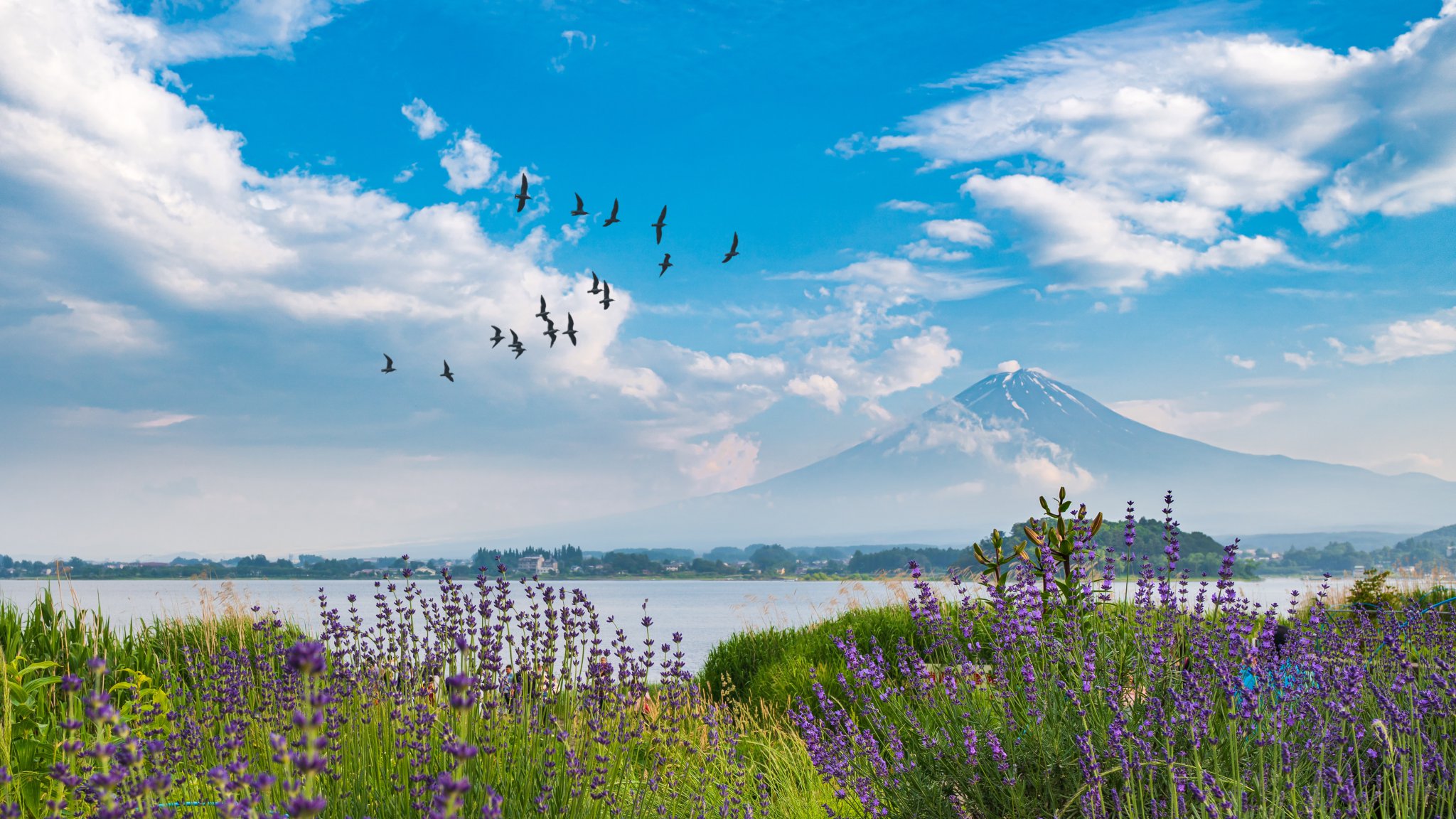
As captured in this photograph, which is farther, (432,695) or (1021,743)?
(432,695)

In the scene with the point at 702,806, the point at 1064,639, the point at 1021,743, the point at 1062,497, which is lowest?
the point at 702,806

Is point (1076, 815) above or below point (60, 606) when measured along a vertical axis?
below

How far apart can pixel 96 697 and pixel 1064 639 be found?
388 cm

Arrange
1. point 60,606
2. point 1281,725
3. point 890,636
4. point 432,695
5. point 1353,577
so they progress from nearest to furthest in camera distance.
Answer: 1. point 1281,725
2. point 432,695
3. point 60,606
4. point 890,636
5. point 1353,577

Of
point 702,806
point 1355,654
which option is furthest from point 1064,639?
point 702,806

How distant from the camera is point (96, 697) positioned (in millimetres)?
1522

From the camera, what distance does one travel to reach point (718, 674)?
10602 millimetres

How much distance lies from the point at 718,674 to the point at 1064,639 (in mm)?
6857

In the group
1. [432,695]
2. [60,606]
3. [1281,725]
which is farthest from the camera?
[60,606]

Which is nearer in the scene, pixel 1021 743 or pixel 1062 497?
pixel 1021 743

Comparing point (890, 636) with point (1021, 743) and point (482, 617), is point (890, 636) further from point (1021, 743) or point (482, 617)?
point (482, 617)

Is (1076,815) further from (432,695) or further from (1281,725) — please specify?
(432,695)

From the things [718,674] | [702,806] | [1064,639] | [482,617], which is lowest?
[718,674]

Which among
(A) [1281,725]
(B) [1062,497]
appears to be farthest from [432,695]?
(B) [1062,497]
